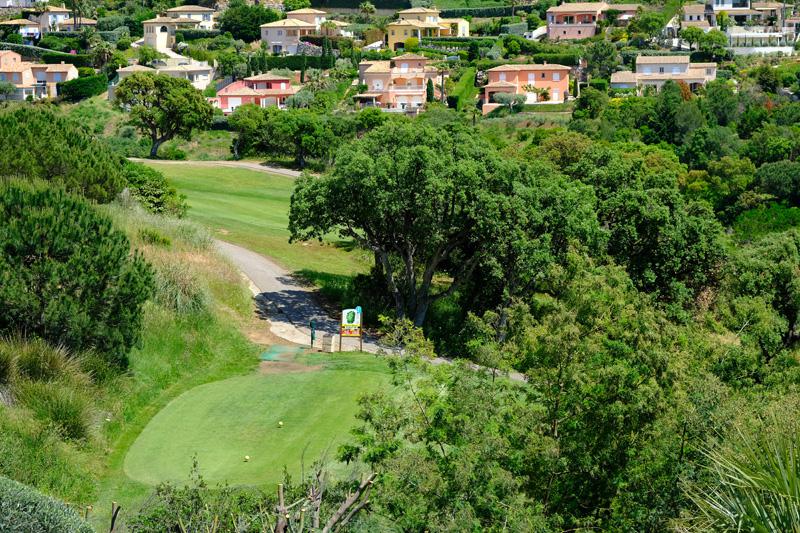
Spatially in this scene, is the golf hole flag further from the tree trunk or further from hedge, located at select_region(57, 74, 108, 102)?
hedge, located at select_region(57, 74, 108, 102)

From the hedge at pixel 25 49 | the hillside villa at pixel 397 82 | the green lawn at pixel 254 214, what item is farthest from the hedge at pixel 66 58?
the green lawn at pixel 254 214

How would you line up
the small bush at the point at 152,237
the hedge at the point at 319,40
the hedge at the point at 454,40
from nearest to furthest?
the small bush at the point at 152,237
the hedge at the point at 454,40
the hedge at the point at 319,40

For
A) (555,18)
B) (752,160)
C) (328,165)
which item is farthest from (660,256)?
(555,18)

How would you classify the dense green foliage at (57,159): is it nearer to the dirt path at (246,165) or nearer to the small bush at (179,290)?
the small bush at (179,290)

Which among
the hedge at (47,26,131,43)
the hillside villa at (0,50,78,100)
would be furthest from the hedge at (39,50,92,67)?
the hedge at (47,26,131,43)

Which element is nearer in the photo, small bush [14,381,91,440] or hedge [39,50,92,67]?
small bush [14,381,91,440]

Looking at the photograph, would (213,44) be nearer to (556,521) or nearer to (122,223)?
(122,223)

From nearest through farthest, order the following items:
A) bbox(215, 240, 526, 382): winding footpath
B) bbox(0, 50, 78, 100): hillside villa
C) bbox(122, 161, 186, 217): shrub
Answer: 1. bbox(215, 240, 526, 382): winding footpath
2. bbox(122, 161, 186, 217): shrub
3. bbox(0, 50, 78, 100): hillside villa

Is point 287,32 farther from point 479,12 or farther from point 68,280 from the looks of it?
point 68,280
